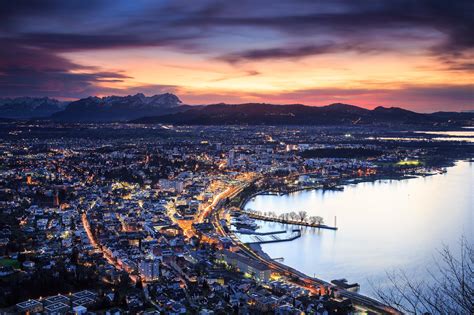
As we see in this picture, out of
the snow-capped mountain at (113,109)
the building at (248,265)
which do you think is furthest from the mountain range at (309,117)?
the building at (248,265)

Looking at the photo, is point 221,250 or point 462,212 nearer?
point 221,250

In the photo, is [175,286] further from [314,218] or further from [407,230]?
[407,230]

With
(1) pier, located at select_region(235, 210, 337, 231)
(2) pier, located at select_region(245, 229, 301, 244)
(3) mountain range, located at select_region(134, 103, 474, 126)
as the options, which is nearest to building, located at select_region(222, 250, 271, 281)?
(2) pier, located at select_region(245, 229, 301, 244)

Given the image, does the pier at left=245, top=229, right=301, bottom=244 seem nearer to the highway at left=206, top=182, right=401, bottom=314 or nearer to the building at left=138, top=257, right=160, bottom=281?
the highway at left=206, top=182, right=401, bottom=314

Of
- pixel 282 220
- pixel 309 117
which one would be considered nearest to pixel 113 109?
pixel 309 117

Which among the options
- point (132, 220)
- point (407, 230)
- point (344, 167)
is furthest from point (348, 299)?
point (344, 167)

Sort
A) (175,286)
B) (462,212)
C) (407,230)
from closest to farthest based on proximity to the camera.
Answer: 1. (175,286)
2. (407,230)
3. (462,212)

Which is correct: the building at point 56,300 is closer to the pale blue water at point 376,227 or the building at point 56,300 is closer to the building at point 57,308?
the building at point 57,308

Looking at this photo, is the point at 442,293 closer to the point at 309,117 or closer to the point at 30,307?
the point at 30,307
